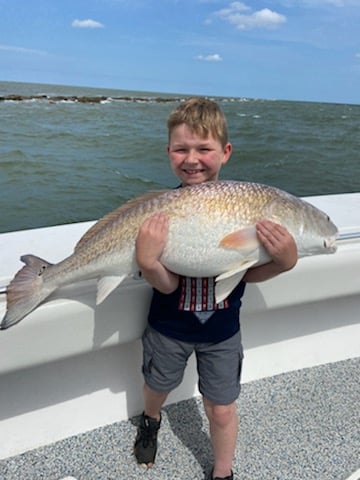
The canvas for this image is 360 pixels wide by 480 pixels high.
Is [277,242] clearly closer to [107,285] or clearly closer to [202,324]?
[202,324]

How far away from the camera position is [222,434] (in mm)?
2008

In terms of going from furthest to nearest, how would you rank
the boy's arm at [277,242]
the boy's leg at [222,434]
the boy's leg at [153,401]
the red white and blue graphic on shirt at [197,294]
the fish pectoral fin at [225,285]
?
→ the boy's leg at [153,401], the boy's leg at [222,434], the red white and blue graphic on shirt at [197,294], the fish pectoral fin at [225,285], the boy's arm at [277,242]

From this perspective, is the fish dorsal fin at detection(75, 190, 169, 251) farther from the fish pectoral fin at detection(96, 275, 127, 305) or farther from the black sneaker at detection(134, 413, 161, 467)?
the black sneaker at detection(134, 413, 161, 467)

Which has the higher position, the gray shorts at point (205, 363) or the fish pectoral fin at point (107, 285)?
the fish pectoral fin at point (107, 285)

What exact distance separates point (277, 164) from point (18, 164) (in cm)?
989

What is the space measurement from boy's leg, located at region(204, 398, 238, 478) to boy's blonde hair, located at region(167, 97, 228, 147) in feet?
3.40

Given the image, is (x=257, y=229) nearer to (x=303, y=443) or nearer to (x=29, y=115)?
(x=303, y=443)

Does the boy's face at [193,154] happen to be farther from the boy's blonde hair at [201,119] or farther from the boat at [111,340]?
the boat at [111,340]

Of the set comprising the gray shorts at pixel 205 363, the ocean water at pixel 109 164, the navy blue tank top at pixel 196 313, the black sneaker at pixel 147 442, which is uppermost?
the navy blue tank top at pixel 196 313

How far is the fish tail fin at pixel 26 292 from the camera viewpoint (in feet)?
5.55

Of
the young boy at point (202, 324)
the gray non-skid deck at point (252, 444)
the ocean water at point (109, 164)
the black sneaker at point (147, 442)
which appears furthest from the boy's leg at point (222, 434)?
the ocean water at point (109, 164)

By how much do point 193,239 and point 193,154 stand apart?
0.40 metres

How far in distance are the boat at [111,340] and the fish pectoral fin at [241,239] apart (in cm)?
54

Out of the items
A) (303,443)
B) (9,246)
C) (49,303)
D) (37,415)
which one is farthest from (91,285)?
(303,443)
